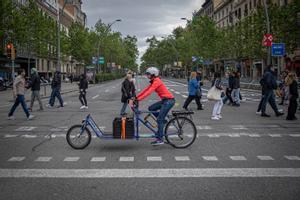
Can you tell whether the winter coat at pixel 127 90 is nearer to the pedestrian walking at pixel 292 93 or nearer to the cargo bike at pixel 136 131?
the pedestrian walking at pixel 292 93

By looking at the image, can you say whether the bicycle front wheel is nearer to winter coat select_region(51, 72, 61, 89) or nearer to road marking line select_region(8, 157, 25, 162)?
road marking line select_region(8, 157, 25, 162)

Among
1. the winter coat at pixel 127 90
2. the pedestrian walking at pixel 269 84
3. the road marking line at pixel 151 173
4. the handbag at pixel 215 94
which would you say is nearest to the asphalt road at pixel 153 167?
the road marking line at pixel 151 173

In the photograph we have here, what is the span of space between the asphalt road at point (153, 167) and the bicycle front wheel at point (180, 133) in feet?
0.57

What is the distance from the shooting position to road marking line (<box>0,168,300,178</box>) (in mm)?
5973

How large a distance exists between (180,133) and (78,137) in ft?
6.70

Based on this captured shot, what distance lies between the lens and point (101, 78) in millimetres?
61031

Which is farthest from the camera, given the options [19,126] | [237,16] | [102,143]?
[237,16]

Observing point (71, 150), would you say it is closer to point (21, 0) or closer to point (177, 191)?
point (177, 191)

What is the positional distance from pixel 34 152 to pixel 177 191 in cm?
383

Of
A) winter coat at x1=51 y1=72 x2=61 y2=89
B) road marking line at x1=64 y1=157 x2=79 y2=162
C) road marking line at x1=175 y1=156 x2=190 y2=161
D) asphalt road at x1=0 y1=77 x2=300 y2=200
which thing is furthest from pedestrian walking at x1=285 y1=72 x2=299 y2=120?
winter coat at x1=51 y1=72 x2=61 y2=89

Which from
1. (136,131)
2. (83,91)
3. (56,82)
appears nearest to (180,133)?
(136,131)

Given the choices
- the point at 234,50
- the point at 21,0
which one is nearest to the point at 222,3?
the point at 234,50

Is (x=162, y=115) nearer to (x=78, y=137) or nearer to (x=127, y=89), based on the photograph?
(x=78, y=137)

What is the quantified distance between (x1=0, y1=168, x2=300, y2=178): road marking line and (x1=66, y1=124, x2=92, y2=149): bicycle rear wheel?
76.8 inches
